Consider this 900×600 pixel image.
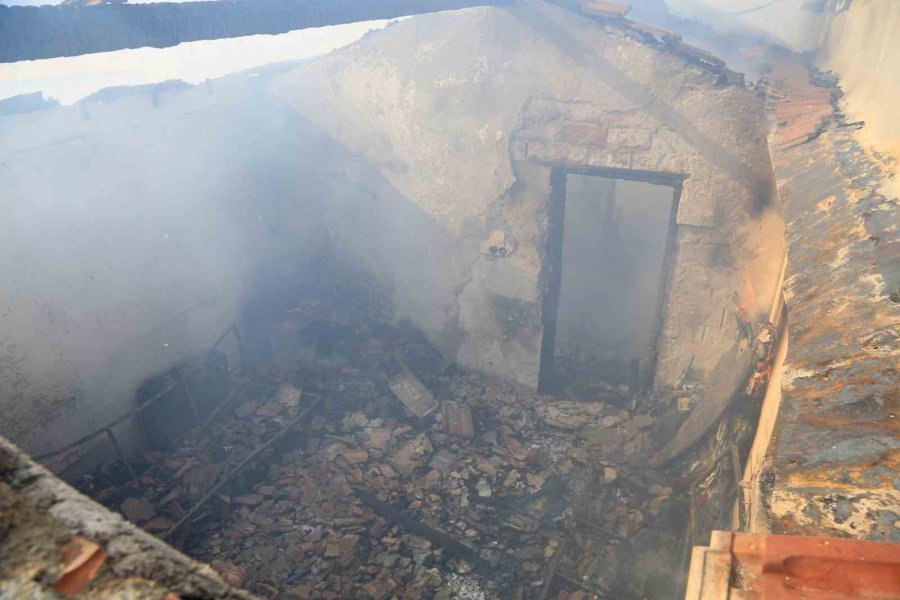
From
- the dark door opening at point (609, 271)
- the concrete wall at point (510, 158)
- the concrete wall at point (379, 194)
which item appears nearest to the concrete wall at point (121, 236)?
the concrete wall at point (379, 194)

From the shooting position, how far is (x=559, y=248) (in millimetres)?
7691

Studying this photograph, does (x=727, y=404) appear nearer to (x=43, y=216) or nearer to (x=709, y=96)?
(x=709, y=96)

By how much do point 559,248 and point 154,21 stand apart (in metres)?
5.42

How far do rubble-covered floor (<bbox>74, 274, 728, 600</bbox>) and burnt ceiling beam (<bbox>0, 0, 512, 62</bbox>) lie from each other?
4.74 meters

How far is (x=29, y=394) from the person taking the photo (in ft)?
19.1

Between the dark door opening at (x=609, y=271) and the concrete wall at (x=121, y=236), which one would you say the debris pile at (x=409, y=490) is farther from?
the dark door opening at (x=609, y=271)

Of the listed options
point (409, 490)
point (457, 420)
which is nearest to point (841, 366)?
point (409, 490)

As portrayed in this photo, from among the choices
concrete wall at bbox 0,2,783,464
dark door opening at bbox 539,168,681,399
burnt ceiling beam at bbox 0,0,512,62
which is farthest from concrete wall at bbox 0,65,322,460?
dark door opening at bbox 539,168,681,399

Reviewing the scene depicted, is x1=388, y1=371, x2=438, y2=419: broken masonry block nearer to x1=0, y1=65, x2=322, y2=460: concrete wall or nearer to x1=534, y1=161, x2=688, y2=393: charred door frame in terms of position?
x1=534, y1=161, x2=688, y2=393: charred door frame

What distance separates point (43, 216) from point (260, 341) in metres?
3.48

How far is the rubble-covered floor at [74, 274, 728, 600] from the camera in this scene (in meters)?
5.49

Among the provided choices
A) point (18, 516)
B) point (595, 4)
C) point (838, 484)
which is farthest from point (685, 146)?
point (18, 516)

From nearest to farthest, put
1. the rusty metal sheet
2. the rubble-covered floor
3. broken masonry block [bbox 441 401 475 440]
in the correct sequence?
the rusty metal sheet < the rubble-covered floor < broken masonry block [bbox 441 401 475 440]

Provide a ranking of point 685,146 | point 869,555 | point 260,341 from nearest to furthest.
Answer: point 869,555 → point 685,146 → point 260,341
